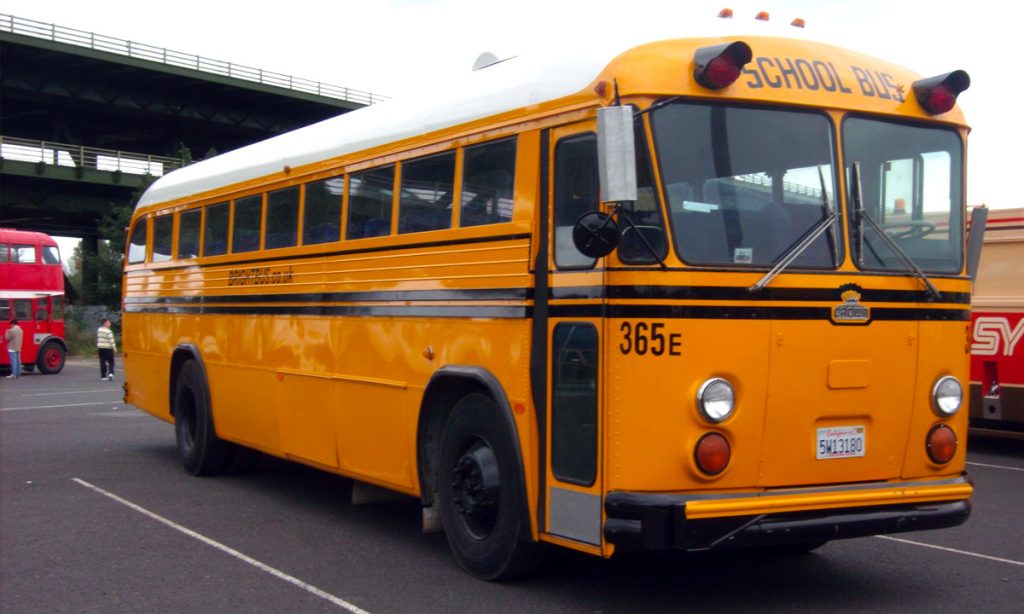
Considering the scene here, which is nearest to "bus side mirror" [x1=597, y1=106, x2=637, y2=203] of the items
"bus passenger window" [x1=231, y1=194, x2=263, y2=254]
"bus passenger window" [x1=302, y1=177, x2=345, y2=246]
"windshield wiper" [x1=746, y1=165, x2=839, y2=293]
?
"windshield wiper" [x1=746, y1=165, x2=839, y2=293]

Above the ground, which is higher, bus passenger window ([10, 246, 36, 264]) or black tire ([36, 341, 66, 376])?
bus passenger window ([10, 246, 36, 264])

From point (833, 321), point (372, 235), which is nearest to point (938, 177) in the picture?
point (833, 321)

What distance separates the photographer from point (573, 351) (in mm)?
6340

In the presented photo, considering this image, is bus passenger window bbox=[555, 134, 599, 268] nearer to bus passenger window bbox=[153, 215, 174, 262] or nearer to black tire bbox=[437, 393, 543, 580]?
black tire bbox=[437, 393, 543, 580]

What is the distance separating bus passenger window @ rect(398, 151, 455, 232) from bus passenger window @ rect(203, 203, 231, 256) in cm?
376

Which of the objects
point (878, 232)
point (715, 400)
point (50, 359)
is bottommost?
point (50, 359)

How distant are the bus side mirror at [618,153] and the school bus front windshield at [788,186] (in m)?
0.37

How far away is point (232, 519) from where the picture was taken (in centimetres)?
959

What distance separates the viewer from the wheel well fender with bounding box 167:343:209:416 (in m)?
11.9

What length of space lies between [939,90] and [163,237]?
8839 millimetres

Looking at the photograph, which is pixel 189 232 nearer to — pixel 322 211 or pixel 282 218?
pixel 282 218

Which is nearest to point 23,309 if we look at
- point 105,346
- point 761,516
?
point 105,346

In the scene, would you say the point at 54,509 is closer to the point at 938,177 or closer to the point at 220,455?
the point at 220,455

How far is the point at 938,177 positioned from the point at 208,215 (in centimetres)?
732
